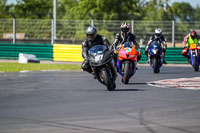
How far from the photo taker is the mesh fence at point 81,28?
31.6m

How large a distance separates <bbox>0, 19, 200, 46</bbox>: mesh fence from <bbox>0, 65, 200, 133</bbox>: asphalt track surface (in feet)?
56.3

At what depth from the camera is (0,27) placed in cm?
3422

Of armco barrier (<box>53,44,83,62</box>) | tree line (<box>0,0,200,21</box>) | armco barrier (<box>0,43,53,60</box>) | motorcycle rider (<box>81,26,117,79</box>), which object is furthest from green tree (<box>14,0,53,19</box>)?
motorcycle rider (<box>81,26,117,79</box>)

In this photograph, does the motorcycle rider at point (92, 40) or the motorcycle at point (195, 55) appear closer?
the motorcycle rider at point (92, 40)

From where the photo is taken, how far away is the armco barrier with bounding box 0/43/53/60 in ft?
105

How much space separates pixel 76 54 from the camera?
31219 mm

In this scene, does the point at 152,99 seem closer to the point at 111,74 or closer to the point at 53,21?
the point at 111,74

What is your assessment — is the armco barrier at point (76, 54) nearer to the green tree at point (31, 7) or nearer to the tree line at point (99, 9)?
the tree line at point (99, 9)

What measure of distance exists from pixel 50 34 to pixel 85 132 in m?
28.2

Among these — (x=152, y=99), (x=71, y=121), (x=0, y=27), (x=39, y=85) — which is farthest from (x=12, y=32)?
(x=71, y=121)

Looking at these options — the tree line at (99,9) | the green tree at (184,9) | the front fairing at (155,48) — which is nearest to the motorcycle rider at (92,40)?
the front fairing at (155,48)

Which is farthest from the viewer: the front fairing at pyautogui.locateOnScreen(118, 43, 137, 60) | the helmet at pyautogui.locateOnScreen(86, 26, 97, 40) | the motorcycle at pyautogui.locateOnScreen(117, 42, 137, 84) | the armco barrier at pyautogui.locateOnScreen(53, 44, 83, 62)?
the armco barrier at pyautogui.locateOnScreen(53, 44, 83, 62)

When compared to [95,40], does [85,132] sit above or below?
below

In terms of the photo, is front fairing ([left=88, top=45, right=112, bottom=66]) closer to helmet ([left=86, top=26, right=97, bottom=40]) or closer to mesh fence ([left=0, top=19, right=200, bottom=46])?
helmet ([left=86, top=26, right=97, bottom=40])
